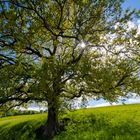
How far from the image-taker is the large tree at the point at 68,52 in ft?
93.1

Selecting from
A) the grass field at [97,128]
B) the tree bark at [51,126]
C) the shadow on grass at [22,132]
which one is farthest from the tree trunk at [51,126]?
the shadow on grass at [22,132]

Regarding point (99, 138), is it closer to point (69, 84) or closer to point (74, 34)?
point (69, 84)

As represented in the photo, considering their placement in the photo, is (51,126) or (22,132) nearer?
(51,126)

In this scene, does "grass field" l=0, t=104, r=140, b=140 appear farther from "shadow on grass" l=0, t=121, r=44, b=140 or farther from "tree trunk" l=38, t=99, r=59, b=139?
"tree trunk" l=38, t=99, r=59, b=139

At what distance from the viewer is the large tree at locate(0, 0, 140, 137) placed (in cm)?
2838

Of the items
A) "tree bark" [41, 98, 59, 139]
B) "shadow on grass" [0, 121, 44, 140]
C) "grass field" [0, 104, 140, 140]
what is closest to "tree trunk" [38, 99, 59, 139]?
"tree bark" [41, 98, 59, 139]

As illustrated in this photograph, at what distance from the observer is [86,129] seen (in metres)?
34.6

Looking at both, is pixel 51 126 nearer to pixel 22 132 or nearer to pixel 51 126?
pixel 51 126

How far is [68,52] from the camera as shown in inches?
1278

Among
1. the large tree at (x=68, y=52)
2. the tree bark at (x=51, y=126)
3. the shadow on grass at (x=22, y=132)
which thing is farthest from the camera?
the shadow on grass at (x=22, y=132)

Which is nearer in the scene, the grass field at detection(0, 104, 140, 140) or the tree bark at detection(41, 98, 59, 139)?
the grass field at detection(0, 104, 140, 140)

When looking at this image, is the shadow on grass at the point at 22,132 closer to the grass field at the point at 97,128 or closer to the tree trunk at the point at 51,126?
the grass field at the point at 97,128

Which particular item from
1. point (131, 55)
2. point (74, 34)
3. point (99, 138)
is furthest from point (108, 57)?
point (99, 138)

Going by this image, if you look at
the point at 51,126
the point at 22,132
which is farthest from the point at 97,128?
the point at 22,132
